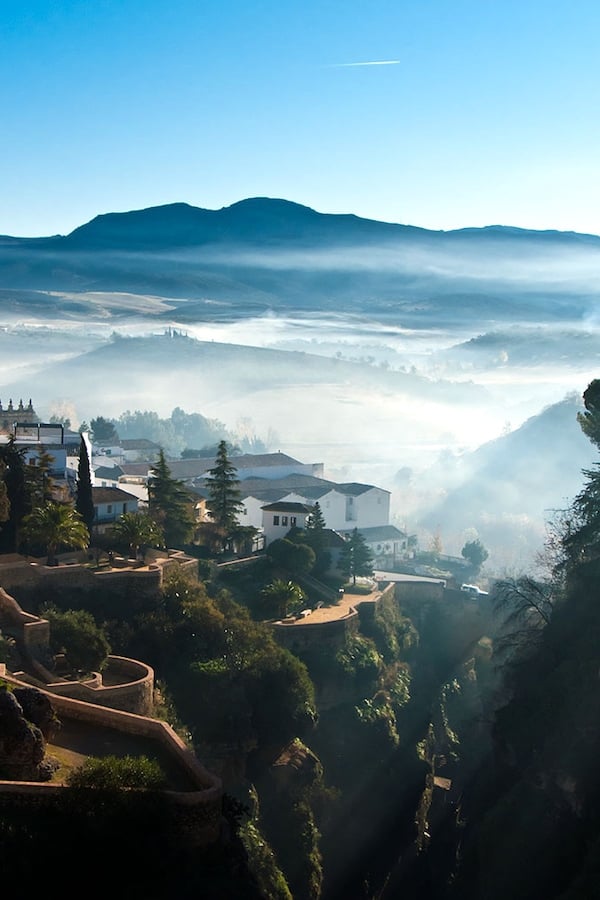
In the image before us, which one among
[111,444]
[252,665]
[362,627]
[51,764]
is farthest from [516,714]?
[111,444]

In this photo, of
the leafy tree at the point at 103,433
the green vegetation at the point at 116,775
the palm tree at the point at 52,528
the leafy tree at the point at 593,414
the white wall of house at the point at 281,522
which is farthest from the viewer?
the leafy tree at the point at 103,433

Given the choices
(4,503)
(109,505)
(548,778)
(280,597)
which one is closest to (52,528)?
(4,503)

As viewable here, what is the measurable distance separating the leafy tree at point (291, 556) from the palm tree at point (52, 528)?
12078 millimetres

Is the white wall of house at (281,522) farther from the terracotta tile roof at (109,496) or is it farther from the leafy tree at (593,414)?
the leafy tree at (593,414)

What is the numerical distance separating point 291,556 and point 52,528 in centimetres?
1400

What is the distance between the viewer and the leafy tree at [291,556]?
142ft

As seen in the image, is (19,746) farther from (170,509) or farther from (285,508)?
(285,508)

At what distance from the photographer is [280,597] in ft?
125

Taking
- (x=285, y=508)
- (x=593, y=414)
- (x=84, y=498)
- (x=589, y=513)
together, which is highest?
(x=593, y=414)

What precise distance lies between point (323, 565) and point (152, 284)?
44.2m

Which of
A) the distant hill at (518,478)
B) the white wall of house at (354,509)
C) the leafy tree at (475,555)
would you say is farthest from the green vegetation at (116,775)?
the distant hill at (518,478)

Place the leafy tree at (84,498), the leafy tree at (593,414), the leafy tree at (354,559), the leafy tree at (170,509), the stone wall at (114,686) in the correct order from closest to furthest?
the stone wall at (114,686), the leafy tree at (593,414), the leafy tree at (84,498), the leafy tree at (170,509), the leafy tree at (354,559)

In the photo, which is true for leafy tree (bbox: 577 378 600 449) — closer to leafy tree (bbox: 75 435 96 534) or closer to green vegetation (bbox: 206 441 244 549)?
green vegetation (bbox: 206 441 244 549)

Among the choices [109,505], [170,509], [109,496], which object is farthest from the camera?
[109,496]
